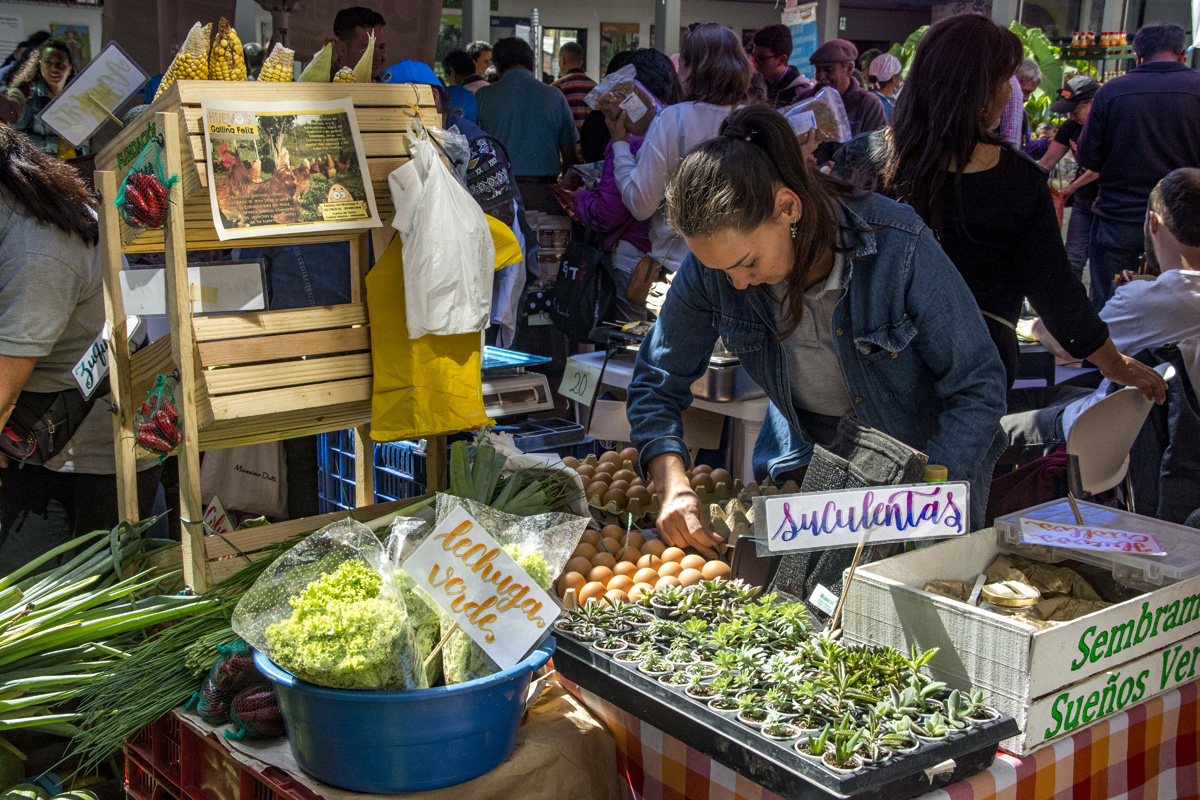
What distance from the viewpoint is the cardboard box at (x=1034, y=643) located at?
4.83 feet

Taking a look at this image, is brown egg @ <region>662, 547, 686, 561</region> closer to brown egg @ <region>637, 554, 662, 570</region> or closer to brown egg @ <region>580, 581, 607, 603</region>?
brown egg @ <region>637, 554, 662, 570</region>

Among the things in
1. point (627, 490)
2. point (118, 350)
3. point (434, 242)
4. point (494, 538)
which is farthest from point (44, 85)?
point (494, 538)

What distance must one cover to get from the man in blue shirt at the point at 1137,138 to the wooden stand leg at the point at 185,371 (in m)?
5.07

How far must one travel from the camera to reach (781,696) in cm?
144

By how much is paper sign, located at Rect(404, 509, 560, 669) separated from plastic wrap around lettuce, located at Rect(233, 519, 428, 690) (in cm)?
6

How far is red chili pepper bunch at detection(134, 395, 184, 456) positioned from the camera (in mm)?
2225

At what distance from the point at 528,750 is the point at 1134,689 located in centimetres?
99

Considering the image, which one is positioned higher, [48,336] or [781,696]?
[48,336]

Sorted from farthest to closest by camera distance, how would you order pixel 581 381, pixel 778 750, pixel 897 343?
pixel 581 381 < pixel 897 343 < pixel 778 750

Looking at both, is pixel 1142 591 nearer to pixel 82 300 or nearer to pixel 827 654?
pixel 827 654

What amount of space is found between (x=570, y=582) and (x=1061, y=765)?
1.01 m

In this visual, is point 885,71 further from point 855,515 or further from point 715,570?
point 855,515

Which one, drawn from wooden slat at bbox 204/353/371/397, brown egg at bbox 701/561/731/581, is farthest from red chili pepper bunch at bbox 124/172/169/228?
brown egg at bbox 701/561/731/581

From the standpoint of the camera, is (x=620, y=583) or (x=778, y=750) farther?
(x=620, y=583)
